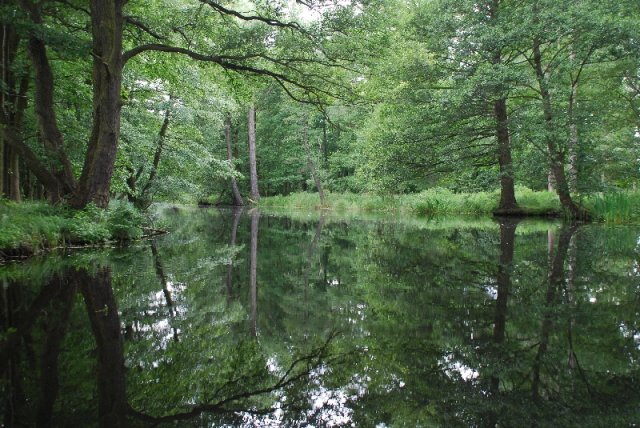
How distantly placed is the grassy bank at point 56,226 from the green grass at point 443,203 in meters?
12.6

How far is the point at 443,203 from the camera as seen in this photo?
62.1 ft

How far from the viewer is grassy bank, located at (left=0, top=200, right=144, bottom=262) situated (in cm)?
645

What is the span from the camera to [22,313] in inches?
135

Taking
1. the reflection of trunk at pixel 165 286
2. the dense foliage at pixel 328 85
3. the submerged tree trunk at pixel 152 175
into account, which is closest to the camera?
the reflection of trunk at pixel 165 286

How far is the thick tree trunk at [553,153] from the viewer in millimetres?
12289

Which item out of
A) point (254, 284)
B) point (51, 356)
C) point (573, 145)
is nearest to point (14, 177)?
point (254, 284)

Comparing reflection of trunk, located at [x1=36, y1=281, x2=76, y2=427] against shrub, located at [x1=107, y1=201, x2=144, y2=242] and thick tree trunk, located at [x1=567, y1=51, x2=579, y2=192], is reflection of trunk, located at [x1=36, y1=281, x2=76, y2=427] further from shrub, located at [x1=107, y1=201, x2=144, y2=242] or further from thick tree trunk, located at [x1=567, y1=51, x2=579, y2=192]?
thick tree trunk, located at [x1=567, y1=51, x2=579, y2=192]

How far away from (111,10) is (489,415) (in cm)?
854

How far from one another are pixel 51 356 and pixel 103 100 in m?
6.42

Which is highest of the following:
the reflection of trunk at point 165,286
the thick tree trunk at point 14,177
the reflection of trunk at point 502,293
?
the thick tree trunk at point 14,177

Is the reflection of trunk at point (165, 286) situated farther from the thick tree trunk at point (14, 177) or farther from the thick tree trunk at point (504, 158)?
the thick tree trunk at point (504, 158)

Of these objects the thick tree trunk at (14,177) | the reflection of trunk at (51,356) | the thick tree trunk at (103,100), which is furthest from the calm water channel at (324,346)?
the thick tree trunk at (14,177)

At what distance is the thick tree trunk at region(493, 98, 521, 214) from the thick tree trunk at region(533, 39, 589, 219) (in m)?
1.16

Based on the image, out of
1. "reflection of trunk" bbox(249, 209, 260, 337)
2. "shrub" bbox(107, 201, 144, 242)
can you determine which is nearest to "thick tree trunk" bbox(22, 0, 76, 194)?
"shrub" bbox(107, 201, 144, 242)
